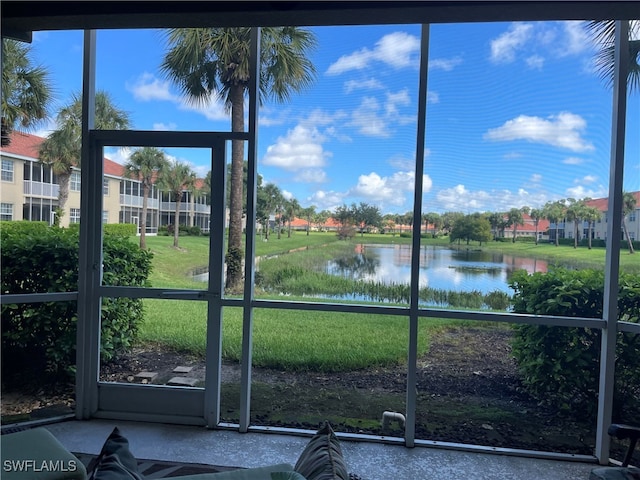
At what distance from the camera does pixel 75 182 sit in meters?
3.29

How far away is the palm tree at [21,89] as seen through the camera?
3164 mm

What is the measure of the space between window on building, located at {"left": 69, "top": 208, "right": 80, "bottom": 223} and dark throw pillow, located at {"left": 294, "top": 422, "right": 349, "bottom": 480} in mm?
2879

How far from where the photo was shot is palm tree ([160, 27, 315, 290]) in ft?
10.3

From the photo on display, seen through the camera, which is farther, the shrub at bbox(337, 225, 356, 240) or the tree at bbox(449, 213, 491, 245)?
the shrub at bbox(337, 225, 356, 240)

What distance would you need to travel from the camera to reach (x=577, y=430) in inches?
118

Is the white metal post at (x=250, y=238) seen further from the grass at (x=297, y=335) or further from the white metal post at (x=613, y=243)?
the white metal post at (x=613, y=243)

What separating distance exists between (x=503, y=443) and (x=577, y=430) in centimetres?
Answer: 55

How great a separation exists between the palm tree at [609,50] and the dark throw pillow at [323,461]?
3095mm

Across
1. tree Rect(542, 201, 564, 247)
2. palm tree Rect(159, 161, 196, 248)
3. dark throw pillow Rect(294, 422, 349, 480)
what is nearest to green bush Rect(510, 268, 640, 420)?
tree Rect(542, 201, 564, 247)

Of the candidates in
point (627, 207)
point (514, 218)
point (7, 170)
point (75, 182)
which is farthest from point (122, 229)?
point (627, 207)

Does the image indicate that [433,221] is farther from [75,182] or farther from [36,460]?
[75,182]

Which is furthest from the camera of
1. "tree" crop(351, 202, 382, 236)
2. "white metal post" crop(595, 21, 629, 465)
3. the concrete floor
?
"tree" crop(351, 202, 382, 236)

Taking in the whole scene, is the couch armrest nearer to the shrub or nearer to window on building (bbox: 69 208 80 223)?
the shrub

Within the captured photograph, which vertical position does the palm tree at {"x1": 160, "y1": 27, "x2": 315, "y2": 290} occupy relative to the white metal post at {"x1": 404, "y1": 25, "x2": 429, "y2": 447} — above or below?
above
